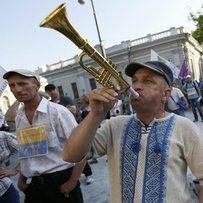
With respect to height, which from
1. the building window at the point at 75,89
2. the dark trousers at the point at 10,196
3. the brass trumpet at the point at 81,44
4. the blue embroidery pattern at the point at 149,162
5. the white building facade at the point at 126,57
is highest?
the white building facade at the point at 126,57

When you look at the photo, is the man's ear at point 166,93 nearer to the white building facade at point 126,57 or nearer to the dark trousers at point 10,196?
the dark trousers at point 10,196

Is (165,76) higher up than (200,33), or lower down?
lower down

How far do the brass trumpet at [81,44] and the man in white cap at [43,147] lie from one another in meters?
0.90

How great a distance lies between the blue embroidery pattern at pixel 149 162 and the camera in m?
1.41

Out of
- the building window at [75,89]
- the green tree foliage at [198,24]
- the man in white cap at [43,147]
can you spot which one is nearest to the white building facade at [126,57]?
the building window at [75,89]

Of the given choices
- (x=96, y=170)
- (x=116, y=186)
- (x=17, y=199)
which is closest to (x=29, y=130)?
(x=17, y=199)

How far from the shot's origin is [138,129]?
5.10 ft

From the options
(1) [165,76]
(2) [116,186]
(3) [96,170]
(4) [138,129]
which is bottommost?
Result: (3) [96,170]

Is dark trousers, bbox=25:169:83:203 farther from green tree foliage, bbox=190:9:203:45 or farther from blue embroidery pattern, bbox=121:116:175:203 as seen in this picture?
green tree foliage, bbox=190:9:203:45

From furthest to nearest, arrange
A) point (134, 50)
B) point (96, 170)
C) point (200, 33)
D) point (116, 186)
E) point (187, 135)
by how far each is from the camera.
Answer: point (134, 50)
point (200, 33)
point (96, 170)
point (116, 186)
point (187, 135)

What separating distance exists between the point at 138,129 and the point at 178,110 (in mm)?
5611

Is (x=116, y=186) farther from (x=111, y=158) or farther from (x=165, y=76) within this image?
(x=165, y=76)

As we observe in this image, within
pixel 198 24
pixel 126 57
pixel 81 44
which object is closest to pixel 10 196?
pixel 81 44

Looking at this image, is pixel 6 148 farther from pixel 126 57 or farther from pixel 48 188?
pixel 126 57
